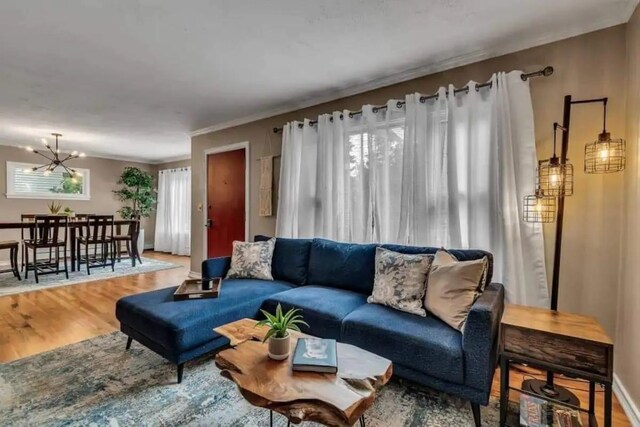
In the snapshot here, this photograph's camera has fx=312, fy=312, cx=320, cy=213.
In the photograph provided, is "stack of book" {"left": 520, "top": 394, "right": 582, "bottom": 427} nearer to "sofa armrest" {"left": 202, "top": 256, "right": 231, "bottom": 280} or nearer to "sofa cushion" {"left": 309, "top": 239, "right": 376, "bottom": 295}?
"sofa cushion" {"left": 309, "top": 239, "right": 376, "bottom": 295}

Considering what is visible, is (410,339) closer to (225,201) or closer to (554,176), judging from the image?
(554,176)

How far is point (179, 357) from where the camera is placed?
6.48ft

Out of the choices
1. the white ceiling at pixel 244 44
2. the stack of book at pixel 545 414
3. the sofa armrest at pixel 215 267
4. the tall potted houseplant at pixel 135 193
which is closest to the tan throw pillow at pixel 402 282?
the stack of book at pixel 545 414

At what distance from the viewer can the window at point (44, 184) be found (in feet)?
19.8

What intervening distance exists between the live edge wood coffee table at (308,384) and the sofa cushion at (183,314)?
0.64 m

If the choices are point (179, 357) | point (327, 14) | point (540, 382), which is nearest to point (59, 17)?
point (327, 14)

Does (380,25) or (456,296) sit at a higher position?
(380,25)

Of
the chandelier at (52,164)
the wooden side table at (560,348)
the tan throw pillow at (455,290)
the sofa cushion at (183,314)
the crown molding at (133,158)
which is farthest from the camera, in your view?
the crown molding at (133,158)

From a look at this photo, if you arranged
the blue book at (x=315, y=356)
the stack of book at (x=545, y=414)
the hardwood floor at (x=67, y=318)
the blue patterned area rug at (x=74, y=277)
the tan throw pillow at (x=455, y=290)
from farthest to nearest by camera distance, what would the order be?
1. the blue patterned area rug at (x=74, y=277)
2. the hardwood floor at (x=67, y=318)
3. the tan throw pillow at (x=455, y=290)
4. the stack of book at (x=545, y=414)
5. the blue book at (x=315, y=356)

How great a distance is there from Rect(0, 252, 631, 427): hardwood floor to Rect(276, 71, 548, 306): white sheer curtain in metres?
0.75

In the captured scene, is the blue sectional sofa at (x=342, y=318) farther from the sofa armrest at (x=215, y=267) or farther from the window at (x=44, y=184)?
the window at (x=44, y=184)

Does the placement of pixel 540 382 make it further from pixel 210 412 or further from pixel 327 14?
pixel 327 14

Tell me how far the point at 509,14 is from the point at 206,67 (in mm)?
2381

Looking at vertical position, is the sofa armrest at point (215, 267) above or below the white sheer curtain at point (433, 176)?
below
